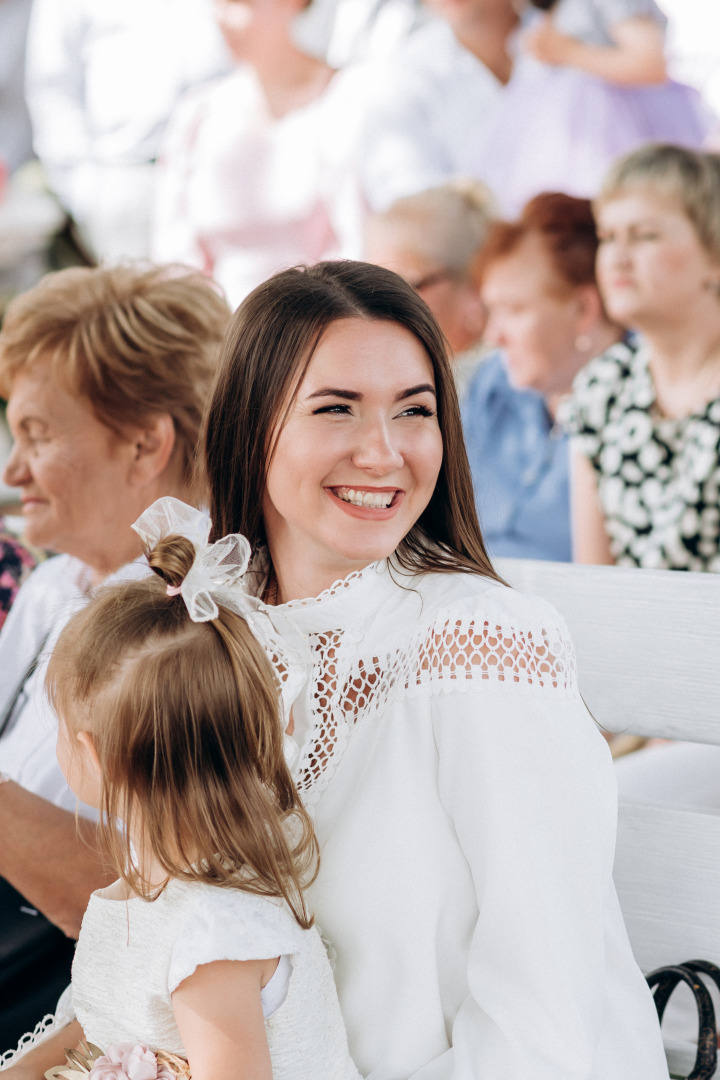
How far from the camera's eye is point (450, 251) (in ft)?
10.3

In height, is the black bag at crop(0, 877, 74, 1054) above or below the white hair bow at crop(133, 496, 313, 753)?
below

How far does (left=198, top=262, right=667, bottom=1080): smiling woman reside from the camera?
1.01 m

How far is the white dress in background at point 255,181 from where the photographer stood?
334 cm

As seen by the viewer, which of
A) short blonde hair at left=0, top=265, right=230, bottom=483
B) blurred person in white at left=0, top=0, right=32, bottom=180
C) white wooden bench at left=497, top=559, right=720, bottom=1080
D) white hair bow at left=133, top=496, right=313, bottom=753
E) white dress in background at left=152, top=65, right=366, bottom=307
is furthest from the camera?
blurred person in white at left=0, top=0, right=32, bottom=180

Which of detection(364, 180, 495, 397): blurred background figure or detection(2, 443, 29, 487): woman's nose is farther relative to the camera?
detection(364, 180, 495, 397): blurred background figure

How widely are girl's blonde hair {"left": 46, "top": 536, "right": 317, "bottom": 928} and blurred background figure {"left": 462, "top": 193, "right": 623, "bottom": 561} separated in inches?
76.5

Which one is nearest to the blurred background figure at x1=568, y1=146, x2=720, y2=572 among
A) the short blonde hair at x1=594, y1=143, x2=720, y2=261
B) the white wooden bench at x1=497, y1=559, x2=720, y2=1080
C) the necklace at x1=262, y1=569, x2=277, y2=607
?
the short blonde hair at x1=594, y1=143, x2=720, y2=261

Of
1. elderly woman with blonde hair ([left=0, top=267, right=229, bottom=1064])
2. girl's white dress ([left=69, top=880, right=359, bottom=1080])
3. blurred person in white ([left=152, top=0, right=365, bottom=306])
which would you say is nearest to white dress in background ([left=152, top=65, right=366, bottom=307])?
blurred person in white ([left=152, top=0, right=365, bottom=306])

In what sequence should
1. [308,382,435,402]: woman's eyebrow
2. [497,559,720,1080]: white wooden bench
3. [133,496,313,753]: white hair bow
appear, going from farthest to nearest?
[497,559,720,1080]: white wooden bench < [308,382,435,402]: woman's eyebrow < [133,496,313,753]: white hair bow

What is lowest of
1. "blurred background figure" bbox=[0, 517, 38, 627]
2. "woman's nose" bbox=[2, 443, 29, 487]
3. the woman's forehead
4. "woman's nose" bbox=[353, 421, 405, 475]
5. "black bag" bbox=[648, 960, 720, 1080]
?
"black bag" bbox=[648, 960, 720, 1080]

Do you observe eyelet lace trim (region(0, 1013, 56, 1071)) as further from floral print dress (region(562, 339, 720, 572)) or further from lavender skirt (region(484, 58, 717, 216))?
lavender skirt (region(484, 58, 717, 216))

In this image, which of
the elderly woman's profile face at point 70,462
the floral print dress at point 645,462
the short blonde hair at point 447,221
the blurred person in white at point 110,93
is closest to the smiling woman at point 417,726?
the elderly woman's profile face at point 70,462

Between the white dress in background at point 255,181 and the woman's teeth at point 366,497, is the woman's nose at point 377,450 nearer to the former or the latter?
the woman's teeth at point 366,497

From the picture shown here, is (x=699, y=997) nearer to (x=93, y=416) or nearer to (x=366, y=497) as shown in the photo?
(x=366, y=497)
